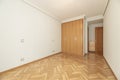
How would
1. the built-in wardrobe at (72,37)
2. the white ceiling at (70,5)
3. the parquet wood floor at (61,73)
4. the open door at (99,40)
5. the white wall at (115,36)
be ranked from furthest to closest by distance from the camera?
the open door at (99,40) < the built-in wardrobe at (72,37) < the white ceiling at (70,5) < the parquet wood floor at (61,73) < the white wall at (115,36)

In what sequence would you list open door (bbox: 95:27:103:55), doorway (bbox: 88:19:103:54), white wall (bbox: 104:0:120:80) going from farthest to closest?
doorway (bbox: 88:19:103:54)
open door (bbox: 95:27:103:55)
white wall (bbox: 104:0:120:80)

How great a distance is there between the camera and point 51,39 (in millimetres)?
4555

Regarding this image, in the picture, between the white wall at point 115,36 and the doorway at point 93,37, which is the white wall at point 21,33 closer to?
the white wall at point 115,36

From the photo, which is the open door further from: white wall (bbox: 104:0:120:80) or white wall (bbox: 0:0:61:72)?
white wall (bbox: 0:0:61:72)

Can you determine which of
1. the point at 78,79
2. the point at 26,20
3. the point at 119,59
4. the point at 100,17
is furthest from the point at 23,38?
the point at 100,17

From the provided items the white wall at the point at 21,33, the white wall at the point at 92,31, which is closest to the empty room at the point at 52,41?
the white wall at the point at 21,33

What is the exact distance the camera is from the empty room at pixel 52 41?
215cm

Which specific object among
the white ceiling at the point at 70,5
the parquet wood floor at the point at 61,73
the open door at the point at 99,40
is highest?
the white ceiling at the point at 70,5

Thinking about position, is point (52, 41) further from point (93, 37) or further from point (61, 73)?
point (93, 37)

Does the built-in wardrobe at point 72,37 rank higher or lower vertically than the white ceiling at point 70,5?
lower

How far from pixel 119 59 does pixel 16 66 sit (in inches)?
126

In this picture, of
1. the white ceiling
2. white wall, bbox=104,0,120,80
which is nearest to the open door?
the white ceiling

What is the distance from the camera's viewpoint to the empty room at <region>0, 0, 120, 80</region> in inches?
84.6

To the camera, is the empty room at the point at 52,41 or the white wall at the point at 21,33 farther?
the white wall at the point at 21,33
